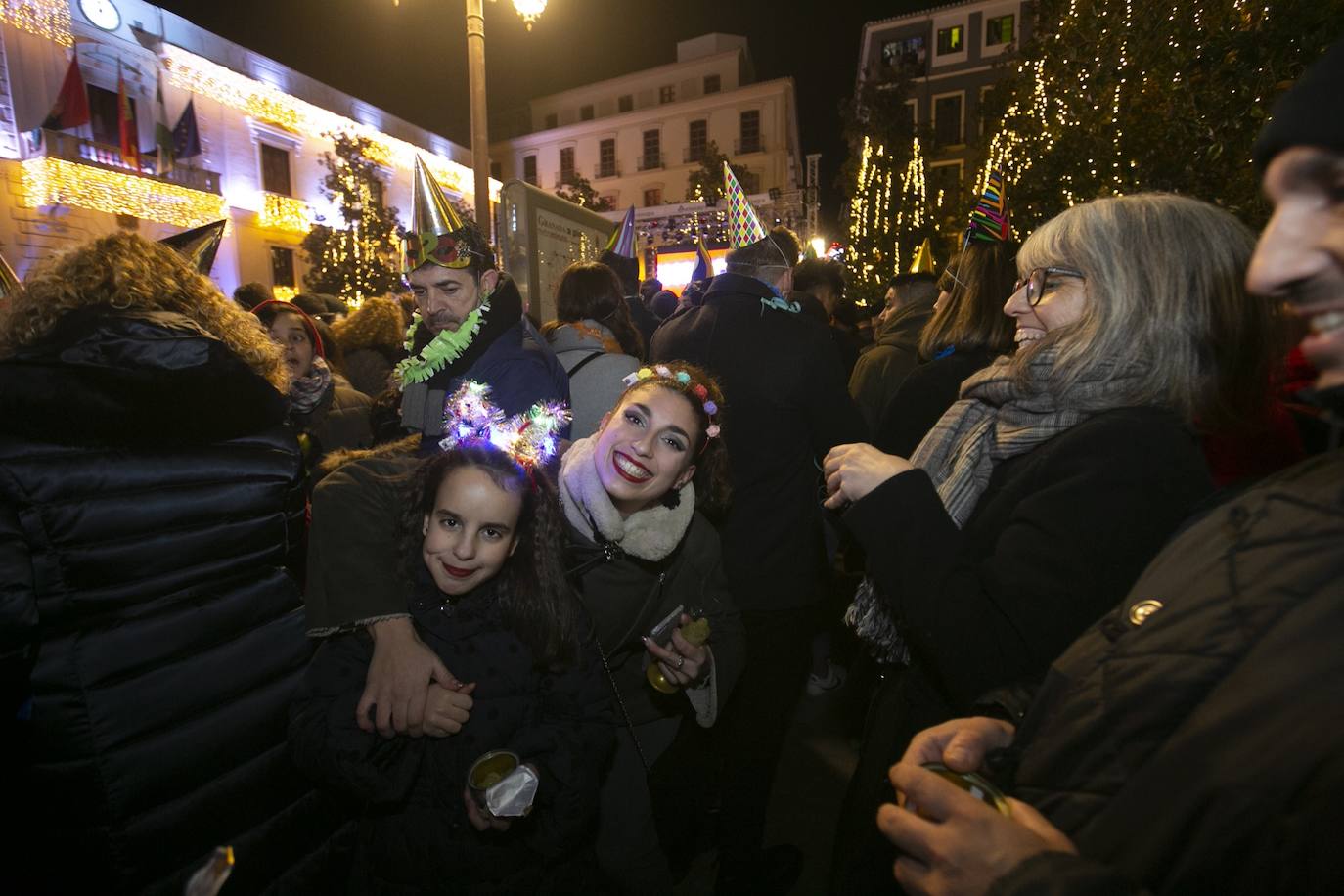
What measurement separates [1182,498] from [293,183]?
28.9 metres

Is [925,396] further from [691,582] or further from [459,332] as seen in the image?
[459,332]

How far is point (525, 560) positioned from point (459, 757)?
0.59 meters

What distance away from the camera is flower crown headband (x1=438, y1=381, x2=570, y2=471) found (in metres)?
2.08

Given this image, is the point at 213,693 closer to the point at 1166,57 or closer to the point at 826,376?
the point at 826,376

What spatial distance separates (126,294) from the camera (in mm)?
1806

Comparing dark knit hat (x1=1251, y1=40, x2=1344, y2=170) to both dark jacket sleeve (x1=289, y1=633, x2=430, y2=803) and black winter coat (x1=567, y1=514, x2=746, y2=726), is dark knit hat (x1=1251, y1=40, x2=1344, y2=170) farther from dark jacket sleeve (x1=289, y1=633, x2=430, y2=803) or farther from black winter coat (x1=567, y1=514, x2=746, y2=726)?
dark jacket sleeve (x1=289, y1=633, x2=430, y2=803)

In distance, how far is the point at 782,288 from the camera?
11.6 ft

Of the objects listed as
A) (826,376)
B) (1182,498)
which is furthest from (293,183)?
(1182,498)

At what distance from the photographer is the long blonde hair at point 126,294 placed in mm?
1747

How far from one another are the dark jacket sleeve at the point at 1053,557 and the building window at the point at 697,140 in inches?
1657

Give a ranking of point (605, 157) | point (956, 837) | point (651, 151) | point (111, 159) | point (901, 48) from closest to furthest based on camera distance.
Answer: point (956, 837) < point (111, 159) < point (901, 48) < point (651, 151) < point (605, 157)

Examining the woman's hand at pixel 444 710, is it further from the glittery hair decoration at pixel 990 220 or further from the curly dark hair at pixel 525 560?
the glittery hair decoration at pixel 990 220

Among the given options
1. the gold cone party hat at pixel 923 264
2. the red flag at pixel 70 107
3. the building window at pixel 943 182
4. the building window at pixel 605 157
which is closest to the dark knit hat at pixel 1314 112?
the gold cone party hat at pixel 923 264

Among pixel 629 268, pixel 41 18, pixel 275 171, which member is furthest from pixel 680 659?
pixel 275 171
